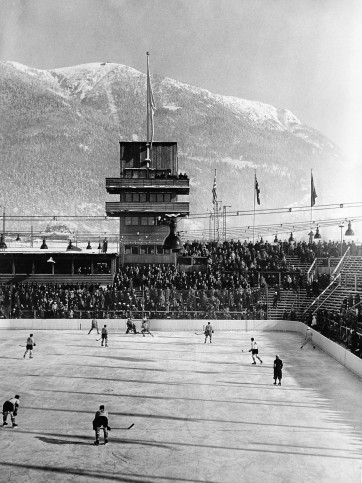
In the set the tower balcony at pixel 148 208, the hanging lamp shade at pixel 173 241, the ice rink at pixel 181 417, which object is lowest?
the ice rink at pixel 181 417

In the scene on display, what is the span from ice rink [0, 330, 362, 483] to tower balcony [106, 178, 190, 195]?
36004mm

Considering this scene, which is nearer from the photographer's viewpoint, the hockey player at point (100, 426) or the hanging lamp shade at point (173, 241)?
the hockey player at point (100, 426)

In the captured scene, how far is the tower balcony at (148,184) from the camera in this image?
70125mm

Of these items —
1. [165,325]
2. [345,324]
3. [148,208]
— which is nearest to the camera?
[345,324]

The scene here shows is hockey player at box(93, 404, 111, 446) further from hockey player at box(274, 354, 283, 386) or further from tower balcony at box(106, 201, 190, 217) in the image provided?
tower balcony at box(106, 201, 190, 217)

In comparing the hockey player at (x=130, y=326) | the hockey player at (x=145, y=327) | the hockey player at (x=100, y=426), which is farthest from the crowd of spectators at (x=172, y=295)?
the hockey player at (x=100, y=426)

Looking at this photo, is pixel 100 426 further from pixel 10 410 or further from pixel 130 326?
pixel 130 326

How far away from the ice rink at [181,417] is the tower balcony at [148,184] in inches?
1417

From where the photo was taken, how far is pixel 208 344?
3897 cm

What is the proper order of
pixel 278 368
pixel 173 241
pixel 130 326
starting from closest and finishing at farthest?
pixel 173 241
pixel 278 368
pixel 130 326

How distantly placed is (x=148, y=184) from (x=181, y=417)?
5166cm

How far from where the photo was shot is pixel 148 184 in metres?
70.3

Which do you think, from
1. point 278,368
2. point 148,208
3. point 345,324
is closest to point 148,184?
point 148,208

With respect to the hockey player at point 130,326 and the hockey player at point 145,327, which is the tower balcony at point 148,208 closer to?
the hockey player at point 130,326
